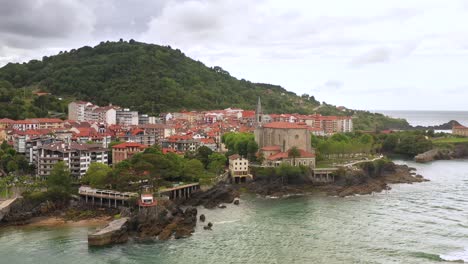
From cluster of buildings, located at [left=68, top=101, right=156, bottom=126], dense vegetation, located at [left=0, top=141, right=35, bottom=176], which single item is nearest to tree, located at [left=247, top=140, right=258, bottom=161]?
dense vegetation, located at [left=0, top=141, right=35, bottom=176]

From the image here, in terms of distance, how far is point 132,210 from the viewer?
111 ft

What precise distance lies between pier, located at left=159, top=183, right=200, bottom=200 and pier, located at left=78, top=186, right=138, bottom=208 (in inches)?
123

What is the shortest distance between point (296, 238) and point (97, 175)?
17.4 metres

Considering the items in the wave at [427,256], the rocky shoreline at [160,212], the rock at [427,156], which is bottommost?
the wave at [427,256]

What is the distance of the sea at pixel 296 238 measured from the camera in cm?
2598

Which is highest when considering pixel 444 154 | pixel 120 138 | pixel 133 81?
pixel 133 81

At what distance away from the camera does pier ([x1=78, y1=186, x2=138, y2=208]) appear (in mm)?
36156

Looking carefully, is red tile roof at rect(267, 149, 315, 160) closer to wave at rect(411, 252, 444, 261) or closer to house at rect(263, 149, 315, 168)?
house at rect(263, 149, 315, 168)

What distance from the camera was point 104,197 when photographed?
121 ft

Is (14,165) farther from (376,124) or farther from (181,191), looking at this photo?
(376,124)

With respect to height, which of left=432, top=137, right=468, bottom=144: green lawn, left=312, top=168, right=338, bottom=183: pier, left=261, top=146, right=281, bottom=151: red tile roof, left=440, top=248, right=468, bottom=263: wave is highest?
left=432, top=137, right=468, bottom=144: green lawn

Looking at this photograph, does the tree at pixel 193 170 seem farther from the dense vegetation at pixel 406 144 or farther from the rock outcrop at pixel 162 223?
the dense vegetation at pixel 406 144

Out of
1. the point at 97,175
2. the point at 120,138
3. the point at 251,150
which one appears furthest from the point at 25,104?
the point at 97,175

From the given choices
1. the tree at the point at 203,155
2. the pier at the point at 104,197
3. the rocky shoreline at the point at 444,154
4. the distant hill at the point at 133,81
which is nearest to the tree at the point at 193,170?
the tree at the point at 203,155
